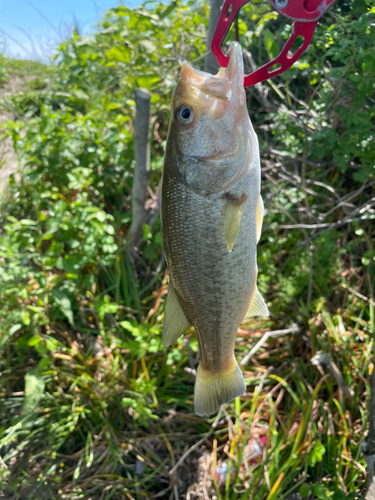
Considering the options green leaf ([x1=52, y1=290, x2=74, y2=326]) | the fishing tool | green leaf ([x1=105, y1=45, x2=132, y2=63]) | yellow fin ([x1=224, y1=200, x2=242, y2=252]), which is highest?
green leaf ([x1=105, y1=45, x2=132, y2=63])

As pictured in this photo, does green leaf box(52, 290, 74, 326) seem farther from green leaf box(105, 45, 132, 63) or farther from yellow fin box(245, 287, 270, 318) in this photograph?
green leaf box(105, 45, 132, 63)

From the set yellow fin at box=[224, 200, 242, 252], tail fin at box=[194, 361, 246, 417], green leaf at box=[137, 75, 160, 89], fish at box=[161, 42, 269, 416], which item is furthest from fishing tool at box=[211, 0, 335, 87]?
green leaf at box=[137, 75, 160, 89]

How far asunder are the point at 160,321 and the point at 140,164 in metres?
1.42

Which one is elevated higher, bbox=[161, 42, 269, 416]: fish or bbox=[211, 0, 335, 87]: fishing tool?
bbox=[211, 0, 335, 87]: fishing tool

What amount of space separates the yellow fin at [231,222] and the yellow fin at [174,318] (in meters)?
0.33

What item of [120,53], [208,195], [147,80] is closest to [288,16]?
[208,195]

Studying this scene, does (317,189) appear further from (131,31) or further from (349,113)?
(131,31)

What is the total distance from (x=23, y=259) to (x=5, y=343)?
786 mm

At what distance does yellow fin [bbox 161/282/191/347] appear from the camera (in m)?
1.39

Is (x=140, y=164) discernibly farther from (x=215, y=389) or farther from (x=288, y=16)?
(x=215, y=389)

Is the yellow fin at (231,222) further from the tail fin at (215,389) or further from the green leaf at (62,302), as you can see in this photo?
the green leaf at (62,302)

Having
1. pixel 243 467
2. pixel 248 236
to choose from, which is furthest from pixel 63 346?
pixel 248 236

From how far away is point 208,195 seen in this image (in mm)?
1293

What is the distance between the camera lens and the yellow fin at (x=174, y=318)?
4.57 feet
